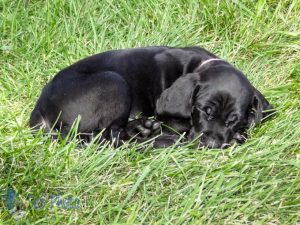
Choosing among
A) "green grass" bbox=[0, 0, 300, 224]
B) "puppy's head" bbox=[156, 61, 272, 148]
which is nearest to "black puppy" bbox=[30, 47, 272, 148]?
"puppy's head" bbox=[156, 61, 272, 148]

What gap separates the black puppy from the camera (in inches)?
180

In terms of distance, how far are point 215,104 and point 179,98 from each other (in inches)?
11.5

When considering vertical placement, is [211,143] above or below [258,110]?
below

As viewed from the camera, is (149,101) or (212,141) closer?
(212,141)

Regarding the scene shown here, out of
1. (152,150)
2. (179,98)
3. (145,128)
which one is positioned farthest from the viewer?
(145,128)

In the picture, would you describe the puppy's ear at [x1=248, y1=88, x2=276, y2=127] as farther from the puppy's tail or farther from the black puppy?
the puppy's tail

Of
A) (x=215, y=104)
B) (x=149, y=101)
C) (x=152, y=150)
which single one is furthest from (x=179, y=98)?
(x=152, y=150)

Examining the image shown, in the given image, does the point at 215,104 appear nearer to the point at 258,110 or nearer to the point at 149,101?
the point at 258,110

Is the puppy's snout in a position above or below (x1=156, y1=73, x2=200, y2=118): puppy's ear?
below

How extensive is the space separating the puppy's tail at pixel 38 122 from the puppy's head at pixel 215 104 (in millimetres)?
857

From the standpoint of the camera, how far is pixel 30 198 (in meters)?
3.72

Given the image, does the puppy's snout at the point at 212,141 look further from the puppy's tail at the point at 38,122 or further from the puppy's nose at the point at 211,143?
the puppy's tail at the point at 38,122

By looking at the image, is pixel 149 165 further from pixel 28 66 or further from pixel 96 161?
pixel 28 66

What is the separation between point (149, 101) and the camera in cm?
504
